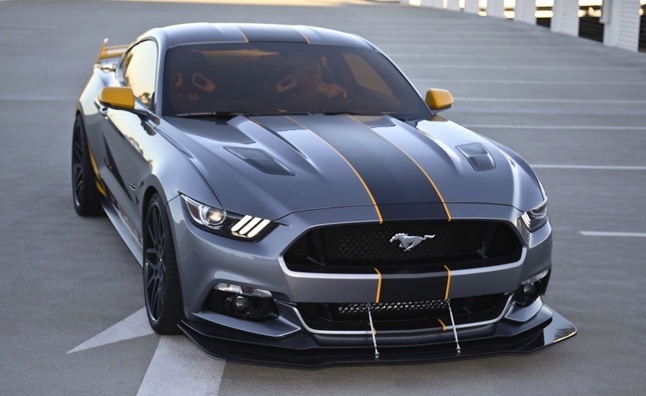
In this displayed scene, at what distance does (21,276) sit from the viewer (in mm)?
6285

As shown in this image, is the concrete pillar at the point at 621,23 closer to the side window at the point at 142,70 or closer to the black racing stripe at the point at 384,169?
the side window at the point at 142,70

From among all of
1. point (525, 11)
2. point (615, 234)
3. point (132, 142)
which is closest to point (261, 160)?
point (132, 142)

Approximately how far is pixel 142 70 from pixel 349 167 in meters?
2.28

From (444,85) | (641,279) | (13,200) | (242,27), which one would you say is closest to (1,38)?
(444,85)

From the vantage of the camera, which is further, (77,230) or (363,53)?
(77,230)

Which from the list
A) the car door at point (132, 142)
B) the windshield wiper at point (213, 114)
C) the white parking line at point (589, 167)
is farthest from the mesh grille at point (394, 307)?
the white parking line at point (589, 167)

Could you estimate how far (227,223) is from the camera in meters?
4.67

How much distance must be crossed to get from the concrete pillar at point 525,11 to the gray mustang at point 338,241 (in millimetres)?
30827

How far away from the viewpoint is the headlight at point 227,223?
461 cm

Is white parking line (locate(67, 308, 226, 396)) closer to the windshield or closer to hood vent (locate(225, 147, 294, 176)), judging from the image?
hood vent (locate(225, 147, 294, 176))

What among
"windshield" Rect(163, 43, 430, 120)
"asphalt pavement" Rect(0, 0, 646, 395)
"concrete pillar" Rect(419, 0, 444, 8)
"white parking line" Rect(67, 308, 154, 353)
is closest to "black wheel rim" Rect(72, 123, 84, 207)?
"asphalt pavement" Rect(0, 0, 646, 395)

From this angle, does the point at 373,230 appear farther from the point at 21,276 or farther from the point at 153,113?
the point at 21,276

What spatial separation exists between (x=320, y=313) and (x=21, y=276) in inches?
92.2

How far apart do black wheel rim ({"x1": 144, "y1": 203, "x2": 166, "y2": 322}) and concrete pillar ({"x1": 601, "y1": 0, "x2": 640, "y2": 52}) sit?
2190 centimetres
